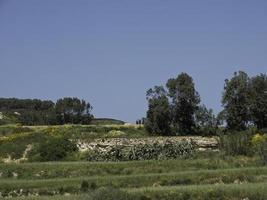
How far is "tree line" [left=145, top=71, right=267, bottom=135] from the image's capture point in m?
66.9

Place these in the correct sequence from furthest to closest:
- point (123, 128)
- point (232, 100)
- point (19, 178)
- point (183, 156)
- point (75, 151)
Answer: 1. point (123, 128)
2. point (232, 100)
3. point (75, 151)
4. point (183, 156)
5. point (19, 178)

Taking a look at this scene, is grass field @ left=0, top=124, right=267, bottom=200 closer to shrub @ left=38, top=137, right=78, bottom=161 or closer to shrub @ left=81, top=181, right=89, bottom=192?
shrub @ left=81, top=181, right=89, bottom=192

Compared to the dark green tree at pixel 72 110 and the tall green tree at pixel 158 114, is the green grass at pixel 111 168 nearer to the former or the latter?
the tall green tree at pixel 158 114

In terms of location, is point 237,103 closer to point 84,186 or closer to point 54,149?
point 54,149

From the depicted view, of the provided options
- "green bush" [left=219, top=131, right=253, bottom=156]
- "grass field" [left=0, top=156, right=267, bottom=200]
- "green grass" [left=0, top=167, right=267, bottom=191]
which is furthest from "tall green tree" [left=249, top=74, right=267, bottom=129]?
"green grass" [left=0, top=167, right=267, bottom=191]

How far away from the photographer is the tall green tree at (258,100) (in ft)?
218

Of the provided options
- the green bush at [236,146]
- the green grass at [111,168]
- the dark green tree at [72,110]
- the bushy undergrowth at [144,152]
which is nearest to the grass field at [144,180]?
the green grass at [111,168]

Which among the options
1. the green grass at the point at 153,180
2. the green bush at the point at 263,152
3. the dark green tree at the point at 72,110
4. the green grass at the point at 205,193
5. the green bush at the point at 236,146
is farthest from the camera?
the dark green tree at the point at 72,110

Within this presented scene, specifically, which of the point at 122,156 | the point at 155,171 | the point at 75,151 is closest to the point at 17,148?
the point at 75,151

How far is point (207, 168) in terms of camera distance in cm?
4188

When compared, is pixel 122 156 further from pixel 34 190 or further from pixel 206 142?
pixel 34 190

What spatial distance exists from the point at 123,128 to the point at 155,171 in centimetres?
3559

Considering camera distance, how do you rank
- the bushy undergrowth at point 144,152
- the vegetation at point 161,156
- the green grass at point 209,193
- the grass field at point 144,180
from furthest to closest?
1. the bushy undergrowth at point 144,152
2. the vegetation at point 161,156
3. the grass field at point 144,180
4. the green grass at point 209,193

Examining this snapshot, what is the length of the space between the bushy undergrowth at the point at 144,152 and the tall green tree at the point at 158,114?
14676 mm
